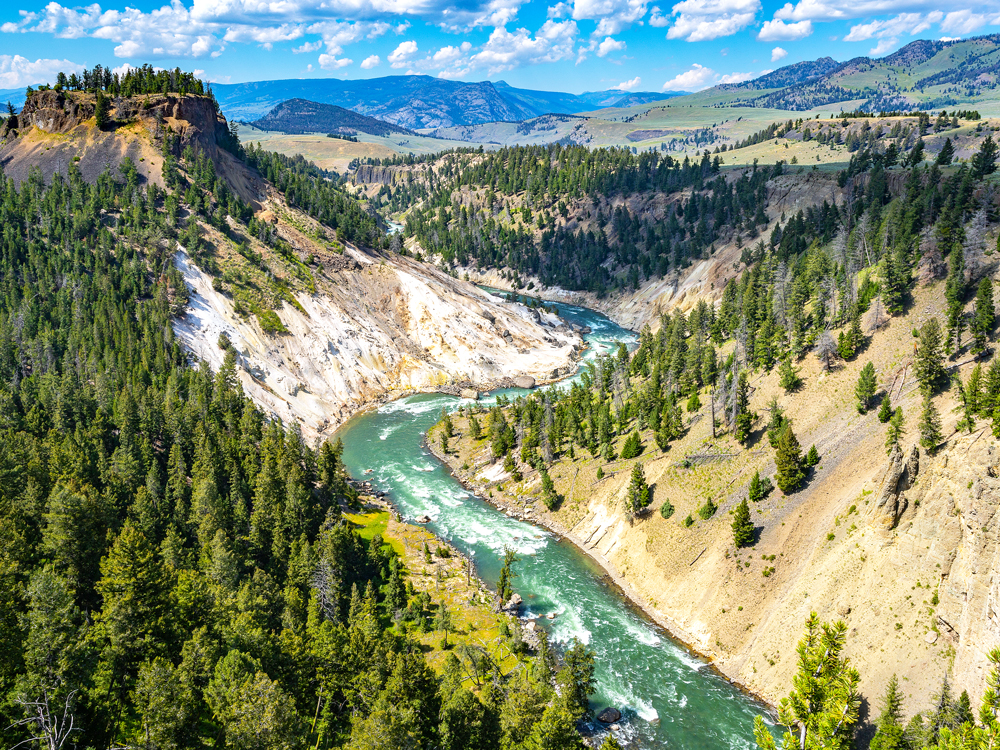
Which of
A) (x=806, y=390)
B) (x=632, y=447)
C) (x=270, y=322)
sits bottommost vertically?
(x=632, y=447)

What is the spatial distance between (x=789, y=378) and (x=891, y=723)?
37.6m

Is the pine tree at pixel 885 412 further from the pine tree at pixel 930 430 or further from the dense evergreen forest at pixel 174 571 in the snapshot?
the dense evergreen forest at pixel 174 571

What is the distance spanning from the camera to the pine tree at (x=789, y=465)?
5672 cm

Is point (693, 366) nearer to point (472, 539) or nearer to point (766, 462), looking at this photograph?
point (766, 462)

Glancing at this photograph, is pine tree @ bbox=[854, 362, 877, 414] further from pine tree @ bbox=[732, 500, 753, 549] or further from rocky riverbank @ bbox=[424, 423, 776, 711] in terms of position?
rocky riverbank @ bbox=[424, 423, 776, 711]

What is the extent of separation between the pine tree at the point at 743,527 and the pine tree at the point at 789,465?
14.0 ft

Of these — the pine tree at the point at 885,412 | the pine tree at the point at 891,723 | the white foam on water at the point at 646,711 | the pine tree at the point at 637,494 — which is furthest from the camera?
the pine tree at the point at 637,494

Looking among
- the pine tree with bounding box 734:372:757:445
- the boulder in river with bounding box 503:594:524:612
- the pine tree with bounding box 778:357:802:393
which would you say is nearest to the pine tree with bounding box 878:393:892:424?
the pine tree with bounding box 778:357:802:393

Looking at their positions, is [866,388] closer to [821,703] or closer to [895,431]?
[895,431]

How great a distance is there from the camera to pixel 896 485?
46406mm

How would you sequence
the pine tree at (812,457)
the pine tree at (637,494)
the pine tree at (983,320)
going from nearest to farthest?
the pine tree at (983,320) → the pine tree at (812,457) → the pine tree at (637,494)

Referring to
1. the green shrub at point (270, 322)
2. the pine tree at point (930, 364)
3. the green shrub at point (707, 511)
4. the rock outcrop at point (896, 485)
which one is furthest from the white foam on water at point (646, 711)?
the green shrub at point (270, 322)

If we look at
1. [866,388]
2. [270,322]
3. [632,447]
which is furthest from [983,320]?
[270,322]

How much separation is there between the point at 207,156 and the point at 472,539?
118 metres
